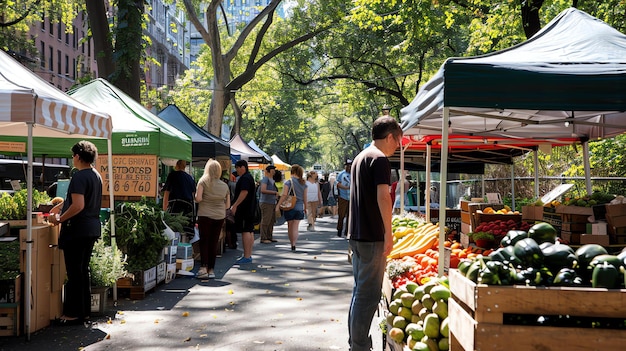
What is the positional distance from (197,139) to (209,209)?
18.1ft

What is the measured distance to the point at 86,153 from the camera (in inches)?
298

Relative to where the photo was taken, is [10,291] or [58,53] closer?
[10,291]

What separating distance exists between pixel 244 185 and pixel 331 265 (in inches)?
88.3

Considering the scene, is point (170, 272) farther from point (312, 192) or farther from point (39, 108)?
point (312, 192)

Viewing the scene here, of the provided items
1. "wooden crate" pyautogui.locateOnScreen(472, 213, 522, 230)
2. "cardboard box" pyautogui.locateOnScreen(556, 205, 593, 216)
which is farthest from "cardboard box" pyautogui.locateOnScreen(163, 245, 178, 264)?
"cardboard box" pyautogui.locateOnScreen(556, 205, 593, 216)

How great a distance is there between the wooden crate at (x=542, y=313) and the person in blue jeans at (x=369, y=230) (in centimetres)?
170

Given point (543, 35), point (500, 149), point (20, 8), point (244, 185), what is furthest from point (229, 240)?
point (20, 8)

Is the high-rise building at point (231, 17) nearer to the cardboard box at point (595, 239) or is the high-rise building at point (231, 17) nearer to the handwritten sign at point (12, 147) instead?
the handwritten sign at point (12, 147)

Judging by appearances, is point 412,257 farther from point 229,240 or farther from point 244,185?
point 229,240

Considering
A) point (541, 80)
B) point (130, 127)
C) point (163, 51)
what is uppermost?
point (163, 51)

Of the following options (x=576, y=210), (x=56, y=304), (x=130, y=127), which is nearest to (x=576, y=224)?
(x=576, y=210)

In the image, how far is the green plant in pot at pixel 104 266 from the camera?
26.5 ft

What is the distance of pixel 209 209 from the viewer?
1075 cm

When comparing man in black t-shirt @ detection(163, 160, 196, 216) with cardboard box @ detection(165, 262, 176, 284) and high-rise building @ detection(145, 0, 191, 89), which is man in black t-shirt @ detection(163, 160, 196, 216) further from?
high-rise building @ detection(145, 0, 191, 89)
